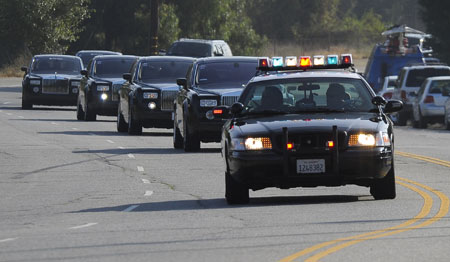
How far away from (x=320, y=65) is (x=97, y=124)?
1934 centimetres

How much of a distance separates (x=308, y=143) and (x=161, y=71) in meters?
16.4

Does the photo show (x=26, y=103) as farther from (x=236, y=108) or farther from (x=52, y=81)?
(x=236, y=108)

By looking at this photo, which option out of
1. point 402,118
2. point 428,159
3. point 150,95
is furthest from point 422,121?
point 428,159

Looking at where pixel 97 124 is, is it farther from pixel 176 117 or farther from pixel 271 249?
pixel 271 249

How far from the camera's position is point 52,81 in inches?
1612

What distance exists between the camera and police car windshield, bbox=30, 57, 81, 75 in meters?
41.8

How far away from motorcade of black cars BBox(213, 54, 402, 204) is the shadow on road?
26 cm

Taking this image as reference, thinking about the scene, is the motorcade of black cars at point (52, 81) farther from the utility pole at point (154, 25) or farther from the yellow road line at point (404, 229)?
the yellow road line at point (404, 229)

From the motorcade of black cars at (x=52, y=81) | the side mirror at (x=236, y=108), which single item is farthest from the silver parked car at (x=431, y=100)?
the side mirror at (x=236, y=108)

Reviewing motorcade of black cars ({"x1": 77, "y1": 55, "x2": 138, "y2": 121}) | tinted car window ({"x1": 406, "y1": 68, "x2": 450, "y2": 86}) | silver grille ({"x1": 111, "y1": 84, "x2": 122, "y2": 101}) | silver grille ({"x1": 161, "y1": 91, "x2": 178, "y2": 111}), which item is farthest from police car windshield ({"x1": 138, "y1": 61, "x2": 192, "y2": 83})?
tinted car window ({"x1": 406, "y1": 68, "x2": 450, "y2": 86})

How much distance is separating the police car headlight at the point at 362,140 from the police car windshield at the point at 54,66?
2821cm

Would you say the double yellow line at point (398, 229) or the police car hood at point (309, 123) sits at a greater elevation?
the police car hood at point (309, 123)

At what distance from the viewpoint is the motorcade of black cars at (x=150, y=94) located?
94.5 feet

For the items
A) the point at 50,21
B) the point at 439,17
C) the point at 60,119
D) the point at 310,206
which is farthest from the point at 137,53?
the point at 310,206
